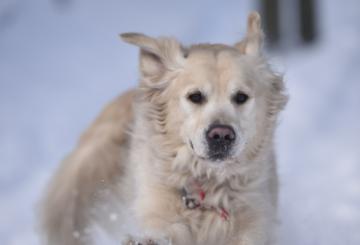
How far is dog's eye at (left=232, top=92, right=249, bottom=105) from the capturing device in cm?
530

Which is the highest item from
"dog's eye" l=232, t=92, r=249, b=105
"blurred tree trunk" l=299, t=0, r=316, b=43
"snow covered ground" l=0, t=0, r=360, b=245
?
"dog's eye" l=232, t=92, r=249, b=105

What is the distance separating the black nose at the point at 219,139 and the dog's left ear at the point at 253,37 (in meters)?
0.96

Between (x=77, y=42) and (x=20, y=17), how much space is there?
1791 millimetres

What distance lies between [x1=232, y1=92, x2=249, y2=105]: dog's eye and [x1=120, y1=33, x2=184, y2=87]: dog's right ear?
518 mm

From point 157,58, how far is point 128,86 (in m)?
8.26

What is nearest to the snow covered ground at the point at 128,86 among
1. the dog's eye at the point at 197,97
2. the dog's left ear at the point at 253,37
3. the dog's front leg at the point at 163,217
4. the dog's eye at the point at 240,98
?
the dog's left ear at the point at 253,37

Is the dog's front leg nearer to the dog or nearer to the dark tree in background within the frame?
the dog

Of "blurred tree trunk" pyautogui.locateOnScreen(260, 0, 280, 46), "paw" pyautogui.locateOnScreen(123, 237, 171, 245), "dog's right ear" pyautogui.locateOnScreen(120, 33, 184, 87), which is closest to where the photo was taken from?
"paw" pyautogui.locateOnScreen(123, 237, 171, 245)

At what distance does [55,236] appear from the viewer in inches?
262

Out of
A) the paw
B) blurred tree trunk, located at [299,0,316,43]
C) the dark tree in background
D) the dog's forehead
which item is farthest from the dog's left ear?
blurred tree trunk, located at [299,0,316,43]

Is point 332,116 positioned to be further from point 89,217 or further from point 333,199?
point 89,217

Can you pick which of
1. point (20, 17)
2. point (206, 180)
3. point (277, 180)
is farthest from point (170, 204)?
point (20, 17)

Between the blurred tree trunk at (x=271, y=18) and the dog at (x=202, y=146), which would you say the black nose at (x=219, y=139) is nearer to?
the dog at (x=202, y=146)

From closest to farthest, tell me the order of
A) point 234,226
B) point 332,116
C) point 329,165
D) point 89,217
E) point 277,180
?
point 234,226
point 277,180
point 89,217
point 329,165
point 332,116
